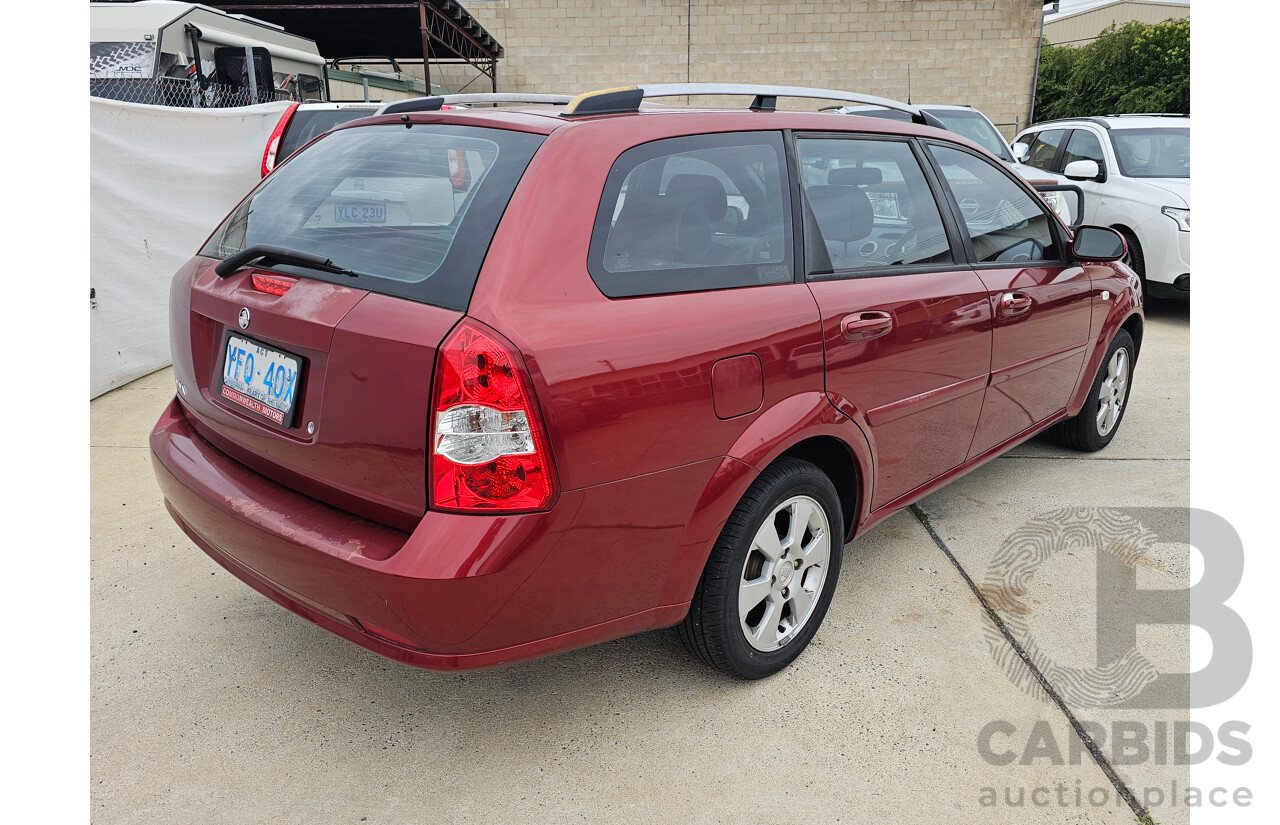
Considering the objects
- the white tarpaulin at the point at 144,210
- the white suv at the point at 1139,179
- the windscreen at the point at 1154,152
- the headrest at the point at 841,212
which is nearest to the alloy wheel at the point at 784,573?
the headrest at the point at 841,212

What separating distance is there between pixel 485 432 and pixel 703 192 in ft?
3.15

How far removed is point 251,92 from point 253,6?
289 inches

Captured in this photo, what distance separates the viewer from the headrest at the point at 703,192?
2.30m

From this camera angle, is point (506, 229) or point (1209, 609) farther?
point (1209, 609)

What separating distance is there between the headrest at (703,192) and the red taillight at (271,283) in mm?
994

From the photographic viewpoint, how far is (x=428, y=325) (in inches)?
74.2

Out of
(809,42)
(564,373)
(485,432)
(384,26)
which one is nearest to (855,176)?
(564,373)

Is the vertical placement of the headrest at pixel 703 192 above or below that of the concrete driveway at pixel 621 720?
above

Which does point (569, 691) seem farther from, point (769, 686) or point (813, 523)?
point (813, 523)

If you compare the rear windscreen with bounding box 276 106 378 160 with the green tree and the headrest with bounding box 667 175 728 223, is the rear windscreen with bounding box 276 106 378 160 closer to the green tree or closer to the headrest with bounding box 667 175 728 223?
the headrest with bounding box 667 175 728 223

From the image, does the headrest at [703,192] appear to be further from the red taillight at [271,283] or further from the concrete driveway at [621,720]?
the concrete driveway at [621,720]

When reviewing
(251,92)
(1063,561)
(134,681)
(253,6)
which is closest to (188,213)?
(251,92)

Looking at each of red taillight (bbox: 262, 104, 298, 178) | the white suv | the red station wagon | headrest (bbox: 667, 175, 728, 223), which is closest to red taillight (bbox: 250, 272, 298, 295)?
the red station wagon

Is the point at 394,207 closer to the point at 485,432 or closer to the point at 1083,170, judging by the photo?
the point at 485,432
